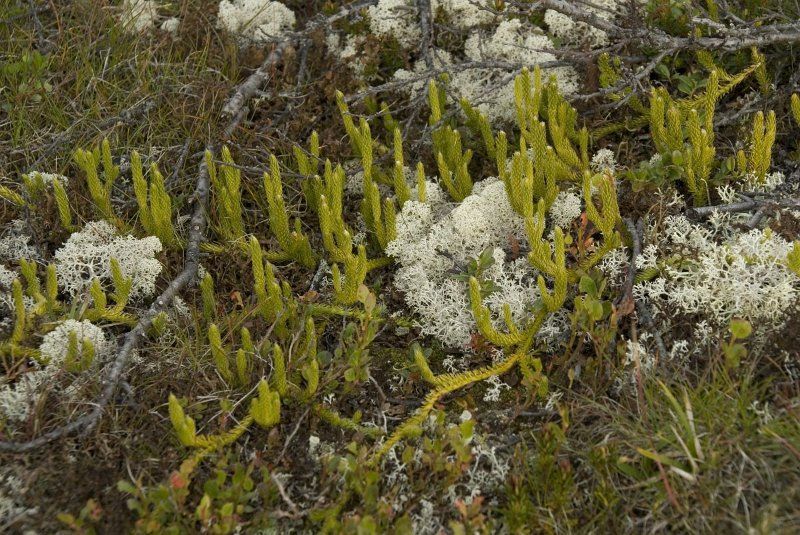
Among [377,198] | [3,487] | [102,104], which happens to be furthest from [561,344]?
[102,104]

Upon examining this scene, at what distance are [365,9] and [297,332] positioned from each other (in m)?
2.61

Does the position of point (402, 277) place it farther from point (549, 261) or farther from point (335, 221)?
point (549, 261)

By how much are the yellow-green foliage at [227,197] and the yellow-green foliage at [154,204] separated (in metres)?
0.26

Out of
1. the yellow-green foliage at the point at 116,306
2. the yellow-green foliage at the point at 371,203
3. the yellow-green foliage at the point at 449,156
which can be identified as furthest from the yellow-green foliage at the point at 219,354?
the yellow-green foliage at the point at 449,156

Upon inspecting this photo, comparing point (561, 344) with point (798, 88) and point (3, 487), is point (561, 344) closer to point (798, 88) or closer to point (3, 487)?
point (798, 88)

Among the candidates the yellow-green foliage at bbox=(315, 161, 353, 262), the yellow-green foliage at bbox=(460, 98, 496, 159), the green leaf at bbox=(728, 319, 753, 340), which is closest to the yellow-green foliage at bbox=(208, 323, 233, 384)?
the yellow-green foliage at bbox=(315, 161, 353, 262)

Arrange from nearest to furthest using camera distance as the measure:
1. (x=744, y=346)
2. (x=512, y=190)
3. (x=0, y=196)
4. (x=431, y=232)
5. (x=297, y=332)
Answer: (x=744, y=346), (x=297, y=332), (x=512, y=190), (x=431, y=232), (x=0, y=196)

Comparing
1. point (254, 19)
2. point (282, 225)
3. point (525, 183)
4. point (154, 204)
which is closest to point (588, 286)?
point (525, 183)

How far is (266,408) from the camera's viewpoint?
291 centimetres

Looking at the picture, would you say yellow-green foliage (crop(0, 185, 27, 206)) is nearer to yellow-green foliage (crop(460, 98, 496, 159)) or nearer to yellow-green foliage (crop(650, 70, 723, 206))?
yellow-green foliage (crop(460, 98, 496, 159))

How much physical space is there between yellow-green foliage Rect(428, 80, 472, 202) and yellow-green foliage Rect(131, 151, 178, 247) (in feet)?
4.65

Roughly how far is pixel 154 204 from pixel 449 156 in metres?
1.55

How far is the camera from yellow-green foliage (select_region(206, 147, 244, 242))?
12.5 feet

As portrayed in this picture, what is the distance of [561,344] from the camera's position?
337 centimetres
